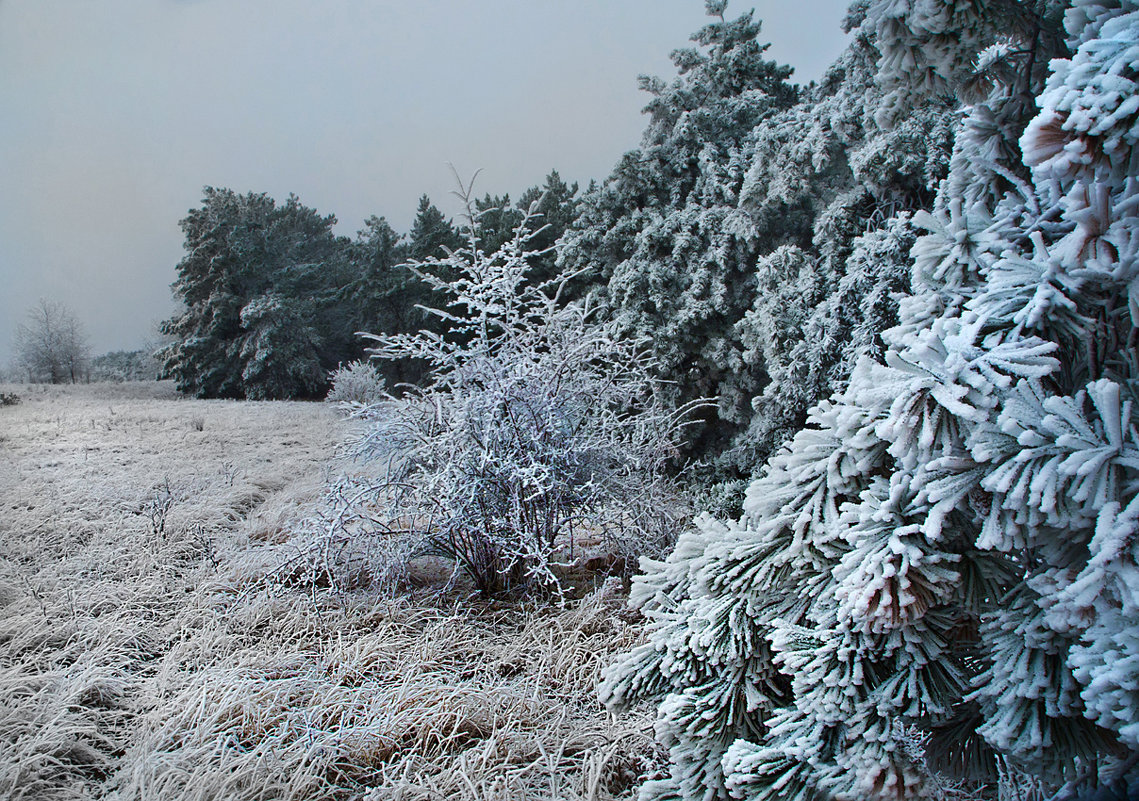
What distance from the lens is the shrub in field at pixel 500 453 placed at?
7.00 feet

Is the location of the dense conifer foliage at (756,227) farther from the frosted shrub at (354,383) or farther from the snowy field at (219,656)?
the frosted shrub at (354,383)

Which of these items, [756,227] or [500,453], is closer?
[500,453]

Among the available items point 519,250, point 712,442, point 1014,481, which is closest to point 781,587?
point 1014,481

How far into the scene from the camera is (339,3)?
263 centimetres

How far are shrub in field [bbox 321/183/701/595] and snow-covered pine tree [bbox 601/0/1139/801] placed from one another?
125 cm

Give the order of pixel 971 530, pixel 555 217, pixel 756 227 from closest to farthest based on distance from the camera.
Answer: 1. pixel 971 530
2. pixel 756 227
3. pixel 555 217

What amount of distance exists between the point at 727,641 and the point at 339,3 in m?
2.96

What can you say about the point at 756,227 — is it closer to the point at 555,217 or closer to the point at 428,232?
the point at 555,217

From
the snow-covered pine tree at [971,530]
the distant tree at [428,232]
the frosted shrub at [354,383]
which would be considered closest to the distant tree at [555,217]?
the distant tree at [428,232]

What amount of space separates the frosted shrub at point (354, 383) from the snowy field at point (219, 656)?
2.21 feet

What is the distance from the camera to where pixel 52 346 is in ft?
7.44

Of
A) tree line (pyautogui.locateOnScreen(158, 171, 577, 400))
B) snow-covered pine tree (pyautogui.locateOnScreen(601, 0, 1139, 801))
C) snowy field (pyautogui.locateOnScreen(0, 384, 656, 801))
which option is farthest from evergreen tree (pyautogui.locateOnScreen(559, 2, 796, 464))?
snow-covered pine tree (pyautogui.locateOnScreen(601, 0, 1139, 801))

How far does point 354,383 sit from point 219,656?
6.13ft

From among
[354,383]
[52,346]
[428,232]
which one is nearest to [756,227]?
[428,232]
